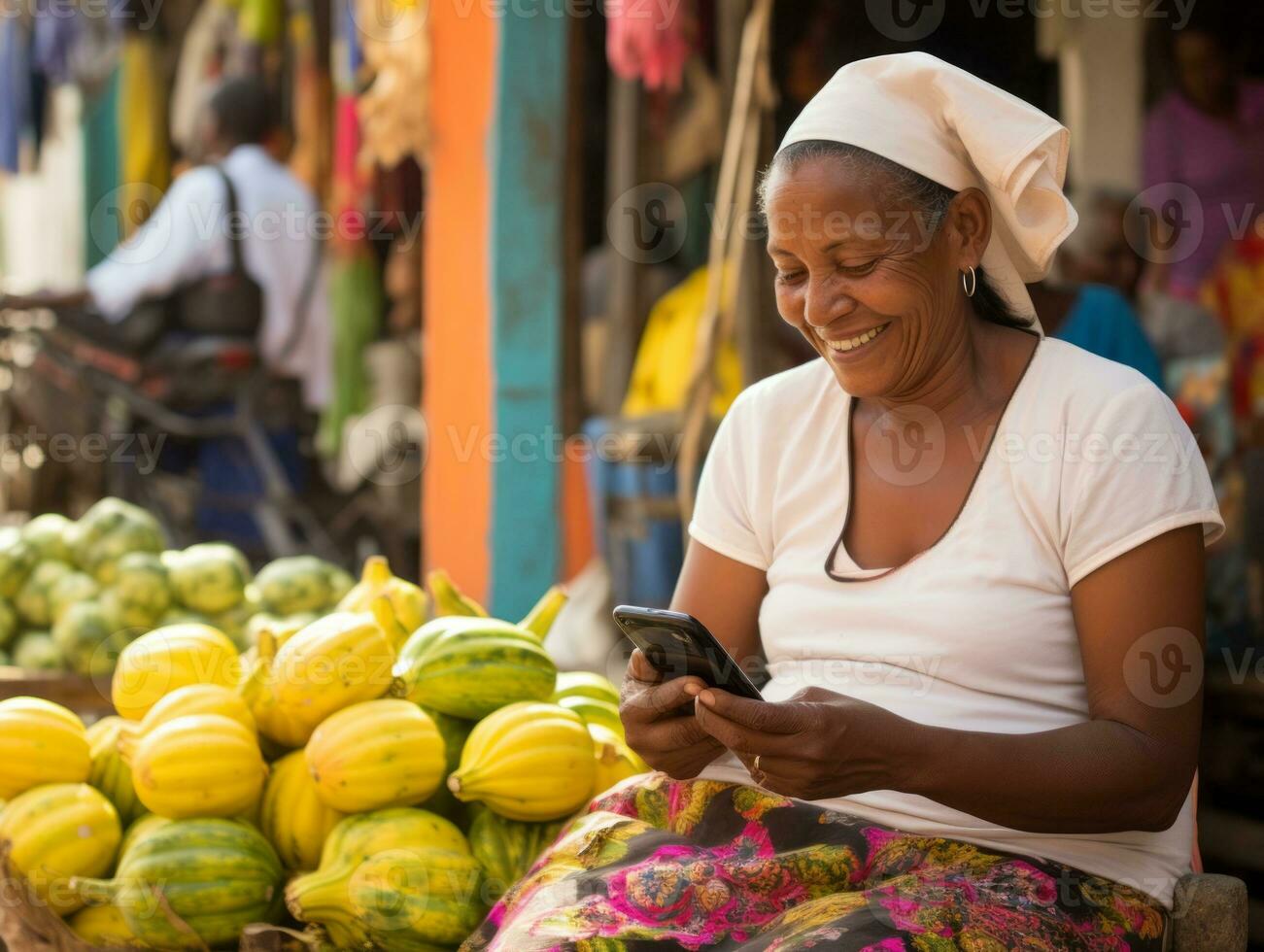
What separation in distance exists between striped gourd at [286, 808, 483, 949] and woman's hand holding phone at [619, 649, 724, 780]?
1.25 ft

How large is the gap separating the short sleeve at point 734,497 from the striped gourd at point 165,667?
0.97 meters

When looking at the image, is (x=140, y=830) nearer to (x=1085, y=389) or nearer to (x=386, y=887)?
(x=386, y=887)

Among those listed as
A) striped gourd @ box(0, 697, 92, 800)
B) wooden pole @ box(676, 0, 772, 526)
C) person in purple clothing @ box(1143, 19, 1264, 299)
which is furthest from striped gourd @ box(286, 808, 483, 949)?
person in purple clothing @ box(1143, 19, 1264, 299)

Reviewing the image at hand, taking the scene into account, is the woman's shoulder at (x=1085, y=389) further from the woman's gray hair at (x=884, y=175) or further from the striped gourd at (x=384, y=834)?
the striped gourd at (x=384, y=834)

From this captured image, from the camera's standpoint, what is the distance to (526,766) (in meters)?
2.35

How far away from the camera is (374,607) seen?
9.30 ft

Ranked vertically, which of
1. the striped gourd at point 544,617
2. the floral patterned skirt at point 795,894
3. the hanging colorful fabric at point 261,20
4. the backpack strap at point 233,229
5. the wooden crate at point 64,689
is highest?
the hanging colorful fabric at point 261,20

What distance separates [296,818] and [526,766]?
41 centimetres

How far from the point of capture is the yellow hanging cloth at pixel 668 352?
5.20 m

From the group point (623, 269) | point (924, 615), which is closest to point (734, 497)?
point (924, 615)

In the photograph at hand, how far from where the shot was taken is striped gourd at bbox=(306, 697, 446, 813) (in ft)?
7.58

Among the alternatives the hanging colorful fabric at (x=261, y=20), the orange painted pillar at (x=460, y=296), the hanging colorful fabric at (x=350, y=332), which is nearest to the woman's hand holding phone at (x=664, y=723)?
the orange painted pillar at (x=460, y=296)

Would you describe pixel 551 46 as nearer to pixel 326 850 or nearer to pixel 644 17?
pixel 644 17

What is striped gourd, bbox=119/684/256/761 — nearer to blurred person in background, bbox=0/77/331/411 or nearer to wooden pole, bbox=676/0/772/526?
wooden pole, bbox=676/0/772/526
